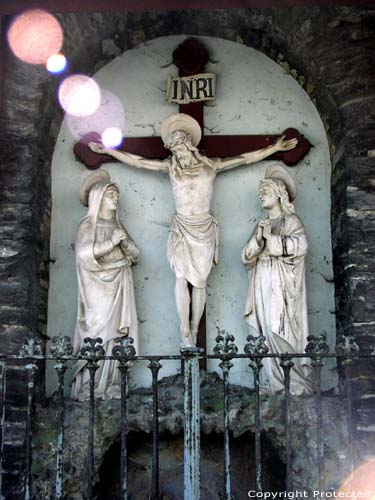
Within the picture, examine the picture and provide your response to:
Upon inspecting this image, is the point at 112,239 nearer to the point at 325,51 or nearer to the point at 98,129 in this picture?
the point at 98,129

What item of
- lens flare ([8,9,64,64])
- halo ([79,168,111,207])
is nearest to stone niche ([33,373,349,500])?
halo ([79,168,111,207])

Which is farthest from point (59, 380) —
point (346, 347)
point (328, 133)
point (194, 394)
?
point (328, 133)

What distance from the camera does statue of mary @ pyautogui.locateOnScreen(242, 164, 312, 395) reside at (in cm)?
674

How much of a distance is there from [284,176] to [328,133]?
23.3 inches

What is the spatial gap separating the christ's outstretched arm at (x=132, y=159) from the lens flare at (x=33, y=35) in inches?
34.0

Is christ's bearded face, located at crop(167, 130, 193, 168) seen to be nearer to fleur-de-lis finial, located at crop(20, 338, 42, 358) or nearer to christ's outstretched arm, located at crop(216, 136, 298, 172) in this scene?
christ's outstretched arm, located at crop(216, 136, 298, 172)

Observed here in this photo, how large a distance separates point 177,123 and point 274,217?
46.3 inches

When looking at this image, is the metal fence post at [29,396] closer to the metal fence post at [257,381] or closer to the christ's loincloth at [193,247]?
the metal fence post at [257,381]

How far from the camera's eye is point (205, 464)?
666cm

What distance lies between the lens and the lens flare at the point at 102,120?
7805 millimetres

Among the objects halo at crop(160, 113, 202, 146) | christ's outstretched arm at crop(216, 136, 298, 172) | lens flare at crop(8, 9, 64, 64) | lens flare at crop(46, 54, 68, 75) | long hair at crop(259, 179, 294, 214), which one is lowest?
long hair at crop(259, 179, 294, 214)

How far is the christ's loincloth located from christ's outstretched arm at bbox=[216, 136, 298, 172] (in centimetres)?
53

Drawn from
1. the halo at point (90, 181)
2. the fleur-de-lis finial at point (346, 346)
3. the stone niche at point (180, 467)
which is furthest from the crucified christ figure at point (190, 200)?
the fleur-de-lis finial at point (346, 346)

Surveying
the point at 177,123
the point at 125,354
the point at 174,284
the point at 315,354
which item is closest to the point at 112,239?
the point at 174,284
